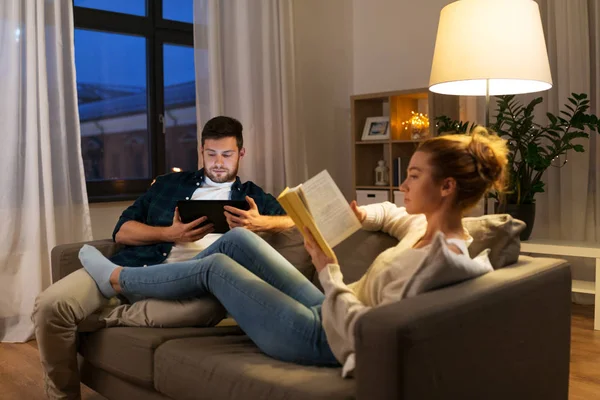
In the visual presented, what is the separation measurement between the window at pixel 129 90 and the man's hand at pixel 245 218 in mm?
1560

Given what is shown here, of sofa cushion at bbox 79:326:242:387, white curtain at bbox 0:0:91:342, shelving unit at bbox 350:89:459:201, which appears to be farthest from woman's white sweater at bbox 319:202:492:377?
shelving unit at bbox 350:89:459:201

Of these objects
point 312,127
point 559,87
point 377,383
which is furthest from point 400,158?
point 377,383

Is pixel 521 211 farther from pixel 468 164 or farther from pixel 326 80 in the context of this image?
pixel 468 164

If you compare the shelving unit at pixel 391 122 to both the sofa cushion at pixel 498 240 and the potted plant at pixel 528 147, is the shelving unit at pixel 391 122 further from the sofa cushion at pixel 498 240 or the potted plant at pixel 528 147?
the sofa cushion at pixel 498 240

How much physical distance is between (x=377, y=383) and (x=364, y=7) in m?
4.03

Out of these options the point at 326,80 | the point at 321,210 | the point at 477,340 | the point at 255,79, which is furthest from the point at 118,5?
the point at 477,340

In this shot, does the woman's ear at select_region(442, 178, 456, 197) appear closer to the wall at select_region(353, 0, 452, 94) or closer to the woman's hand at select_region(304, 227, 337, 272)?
the woman's hand at select_region(304, 227, 337, 272)

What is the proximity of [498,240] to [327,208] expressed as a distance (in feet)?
1.60

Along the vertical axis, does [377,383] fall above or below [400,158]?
below

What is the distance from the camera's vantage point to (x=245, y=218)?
240 centimetres

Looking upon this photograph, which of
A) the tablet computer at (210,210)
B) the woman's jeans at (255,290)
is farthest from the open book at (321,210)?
the tablet computer at (210,210)

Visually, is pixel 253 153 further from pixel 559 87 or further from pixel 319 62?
pixel 559 87

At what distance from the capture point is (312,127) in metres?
4.75

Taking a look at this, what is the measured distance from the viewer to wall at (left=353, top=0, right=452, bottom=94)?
446 centimetres
